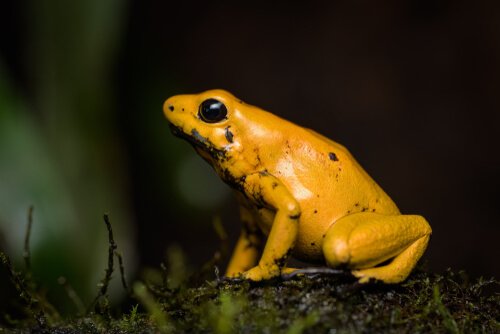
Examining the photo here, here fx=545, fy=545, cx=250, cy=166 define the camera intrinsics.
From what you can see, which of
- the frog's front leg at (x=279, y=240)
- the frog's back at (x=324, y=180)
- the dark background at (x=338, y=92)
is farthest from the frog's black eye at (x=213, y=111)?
the dark background at (x=338, y=92)

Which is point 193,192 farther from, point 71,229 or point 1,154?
point 1,154

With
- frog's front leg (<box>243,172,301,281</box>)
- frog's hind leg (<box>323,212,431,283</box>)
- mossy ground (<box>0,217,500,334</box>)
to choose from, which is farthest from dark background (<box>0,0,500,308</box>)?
frog's hind leg (<box>323,212,431,283</box>)

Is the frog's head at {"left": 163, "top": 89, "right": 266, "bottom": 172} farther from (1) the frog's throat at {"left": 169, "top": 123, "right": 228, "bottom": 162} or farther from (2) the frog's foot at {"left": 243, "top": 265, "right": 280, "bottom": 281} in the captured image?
(2) the frog's foot at {"left": 243, "top": 265, "right": 280, "bottom": 281}

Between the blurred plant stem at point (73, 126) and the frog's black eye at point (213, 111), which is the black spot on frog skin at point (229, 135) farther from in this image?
the blurred plant stem at point (73, 126)

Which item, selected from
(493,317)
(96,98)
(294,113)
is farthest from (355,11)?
(493,317)

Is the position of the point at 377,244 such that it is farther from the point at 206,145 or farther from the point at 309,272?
the point at 206,145

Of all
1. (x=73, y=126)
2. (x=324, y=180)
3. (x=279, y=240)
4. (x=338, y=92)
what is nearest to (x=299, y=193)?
(x=324, y=180)
